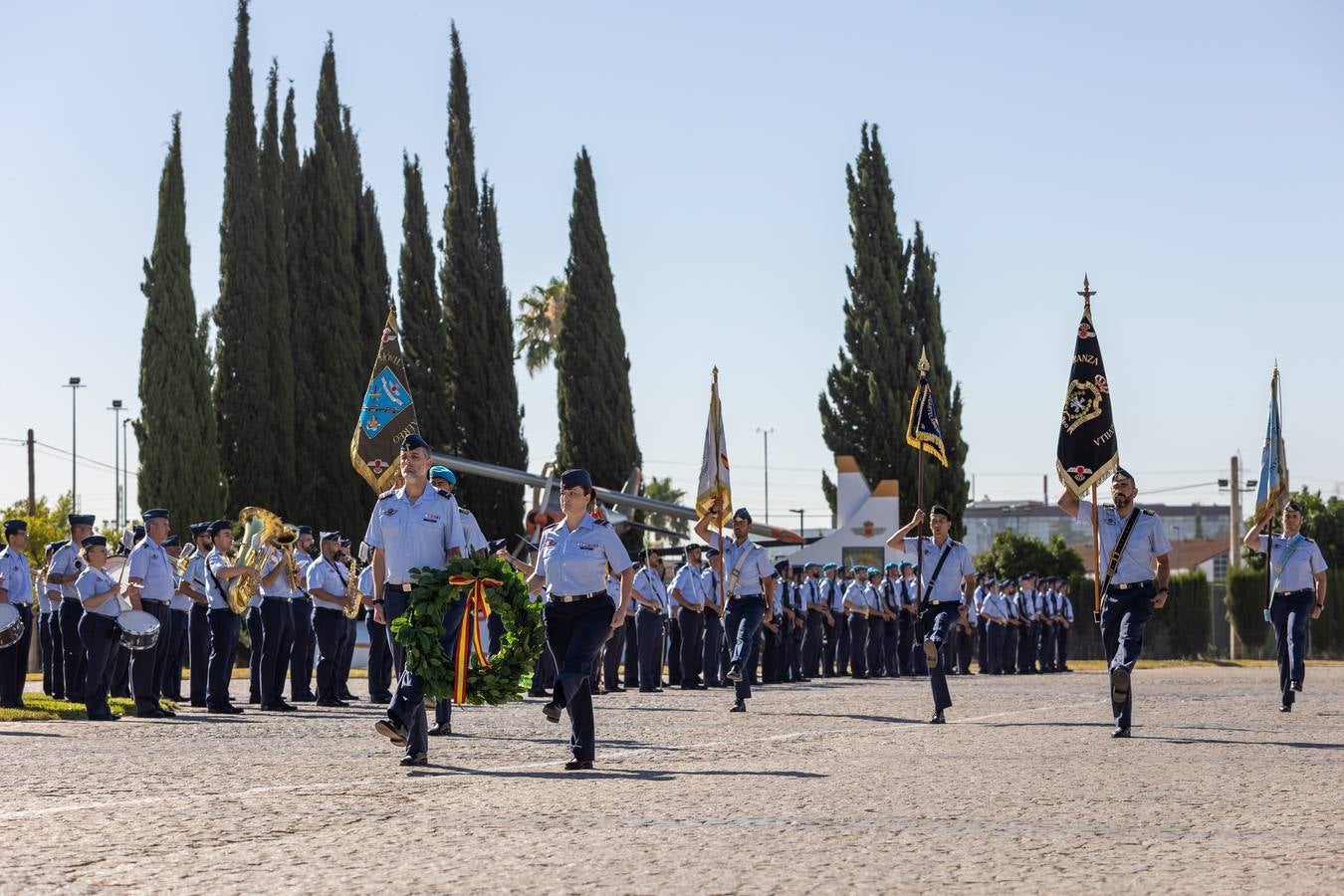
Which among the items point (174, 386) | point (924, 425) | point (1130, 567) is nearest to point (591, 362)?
point (174, 386)

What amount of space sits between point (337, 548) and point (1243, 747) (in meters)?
10.4

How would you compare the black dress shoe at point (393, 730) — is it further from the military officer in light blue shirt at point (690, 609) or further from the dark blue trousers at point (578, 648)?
the military officer in light blue shirt at point (690, 609)

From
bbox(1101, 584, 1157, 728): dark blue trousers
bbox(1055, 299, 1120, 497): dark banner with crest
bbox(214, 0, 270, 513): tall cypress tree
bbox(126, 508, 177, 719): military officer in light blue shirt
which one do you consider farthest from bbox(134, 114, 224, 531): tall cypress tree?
bbox(1101, 584, 1157, 728): dark blue trousers

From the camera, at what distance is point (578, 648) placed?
1153 centimetres

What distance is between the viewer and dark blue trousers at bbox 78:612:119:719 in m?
17.1

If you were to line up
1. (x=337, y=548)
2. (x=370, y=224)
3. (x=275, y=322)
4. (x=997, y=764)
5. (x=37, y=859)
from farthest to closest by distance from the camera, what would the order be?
(x=370, y=224)
(x=275, y=322)
(x=337, y=548)
(x=997, y=764)
(x=37, y=859)

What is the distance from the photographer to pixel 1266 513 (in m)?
20.5

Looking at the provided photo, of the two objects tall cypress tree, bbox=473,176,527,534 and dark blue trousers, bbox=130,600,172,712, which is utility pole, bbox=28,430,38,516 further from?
dark blue trousers, bbox=130,600,172,712

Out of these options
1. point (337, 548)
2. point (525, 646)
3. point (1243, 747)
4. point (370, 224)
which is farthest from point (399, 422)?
point (370, 224)

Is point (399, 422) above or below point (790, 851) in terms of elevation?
above

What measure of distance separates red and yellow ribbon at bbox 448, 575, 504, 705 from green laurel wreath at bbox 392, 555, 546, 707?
26mm

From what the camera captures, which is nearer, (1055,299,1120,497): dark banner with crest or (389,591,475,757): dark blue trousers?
(389,591,475,757): dark blue trousers

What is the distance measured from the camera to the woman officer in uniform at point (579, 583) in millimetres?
11555

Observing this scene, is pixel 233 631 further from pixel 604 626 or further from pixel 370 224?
pixel 370 224
